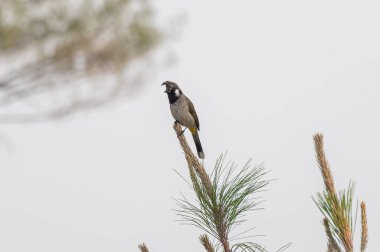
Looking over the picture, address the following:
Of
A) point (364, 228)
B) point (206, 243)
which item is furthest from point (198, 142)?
point (364, 228)

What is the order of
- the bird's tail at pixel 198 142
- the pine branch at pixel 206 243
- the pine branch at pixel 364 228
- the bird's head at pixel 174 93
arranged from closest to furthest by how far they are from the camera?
the pine branch at pixel 364 228
the pine branch at pixel 206 243
the bird's head at pixel 174 93
the bird's tail at pixel 198 142

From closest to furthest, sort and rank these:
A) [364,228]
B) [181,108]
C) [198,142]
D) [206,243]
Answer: [364,228] < [206,243] < [181,108] < [198,142]

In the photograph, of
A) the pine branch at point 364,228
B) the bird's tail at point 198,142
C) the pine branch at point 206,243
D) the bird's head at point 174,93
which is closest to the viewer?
the pine branch at point 364,228

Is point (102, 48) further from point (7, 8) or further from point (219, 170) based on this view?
point (219, 170)

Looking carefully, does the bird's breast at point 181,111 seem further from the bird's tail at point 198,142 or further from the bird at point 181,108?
the bird's tail at point 198,142

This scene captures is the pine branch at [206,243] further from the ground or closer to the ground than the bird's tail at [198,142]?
closer to the ground

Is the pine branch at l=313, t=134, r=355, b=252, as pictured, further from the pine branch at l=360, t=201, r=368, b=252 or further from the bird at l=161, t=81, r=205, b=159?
the bird at l=161, t=81, r=205, b=159

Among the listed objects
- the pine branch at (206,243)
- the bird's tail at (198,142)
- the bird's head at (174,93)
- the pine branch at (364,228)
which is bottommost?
the pine branch at (364,228)

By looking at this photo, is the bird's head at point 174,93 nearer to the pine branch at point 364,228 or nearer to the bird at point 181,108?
the bird at point 181,108

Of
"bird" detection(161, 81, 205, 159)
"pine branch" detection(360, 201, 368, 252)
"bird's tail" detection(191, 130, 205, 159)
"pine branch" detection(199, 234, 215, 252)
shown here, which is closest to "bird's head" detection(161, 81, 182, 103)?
"bird" detection(161, 81, 205, 159)

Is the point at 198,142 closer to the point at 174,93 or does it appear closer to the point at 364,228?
the point at 174,93

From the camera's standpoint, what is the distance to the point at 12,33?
22.4 feet

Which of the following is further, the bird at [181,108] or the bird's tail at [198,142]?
the bird's tail at [198,142]

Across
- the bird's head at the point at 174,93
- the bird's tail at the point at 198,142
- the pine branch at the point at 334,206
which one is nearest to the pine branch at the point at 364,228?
the pine branch at the point at 334,206
